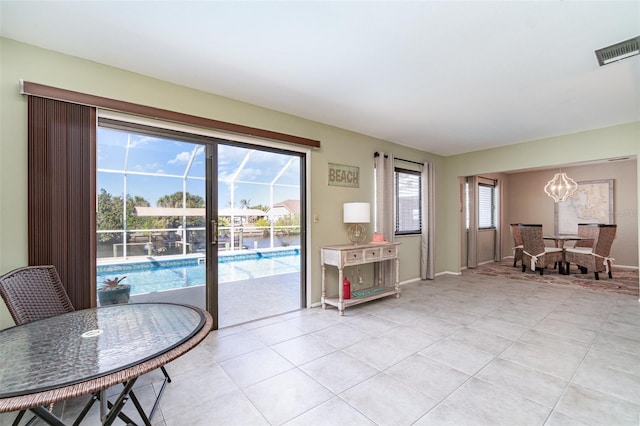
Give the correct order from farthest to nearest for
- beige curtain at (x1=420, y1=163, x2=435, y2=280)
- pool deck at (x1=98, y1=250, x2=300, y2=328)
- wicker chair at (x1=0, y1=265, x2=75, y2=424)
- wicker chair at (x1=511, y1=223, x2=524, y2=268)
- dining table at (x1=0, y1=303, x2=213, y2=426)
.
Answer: wicker chair at (x1=511, y1=223, x2=524, y2=268) < beige curtain at (x1=420, y1=163, x2=435, y2=280) < pool deck at (x1=98, y1=250, x2=300, y2=328) < wicker chair at (x1=0, y1=265, x2=75, y2=424) < dining table at (x1=0, y1=303, x2=213, y2=426)

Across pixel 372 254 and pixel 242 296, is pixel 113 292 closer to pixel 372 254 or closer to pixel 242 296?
pixel 242 296

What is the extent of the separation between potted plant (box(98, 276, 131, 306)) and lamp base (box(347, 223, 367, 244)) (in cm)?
271

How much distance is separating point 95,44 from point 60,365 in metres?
2.24

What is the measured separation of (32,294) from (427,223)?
205 inches

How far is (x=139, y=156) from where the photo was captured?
2.71 meters

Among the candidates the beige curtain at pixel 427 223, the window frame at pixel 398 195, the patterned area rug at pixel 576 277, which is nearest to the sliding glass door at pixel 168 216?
the window frame at pixel 398 195

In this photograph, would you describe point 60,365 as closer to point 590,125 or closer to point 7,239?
point 7,239

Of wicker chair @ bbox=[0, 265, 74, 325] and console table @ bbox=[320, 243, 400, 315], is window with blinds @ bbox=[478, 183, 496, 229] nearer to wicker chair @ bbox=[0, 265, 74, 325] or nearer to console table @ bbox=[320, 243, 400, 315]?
console table @ bbox=[320, 243, 400, 315]

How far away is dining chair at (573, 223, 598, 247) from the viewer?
5758 millimetres

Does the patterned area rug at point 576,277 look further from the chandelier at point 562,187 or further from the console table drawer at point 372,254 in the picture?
the console table drawer at point 372,254

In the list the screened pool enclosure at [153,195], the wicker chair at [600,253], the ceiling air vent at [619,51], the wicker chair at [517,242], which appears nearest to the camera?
the ceiling air vent at [619,51]

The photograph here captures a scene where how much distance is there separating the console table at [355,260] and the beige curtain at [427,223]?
135 centimetres

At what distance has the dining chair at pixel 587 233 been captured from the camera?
227 inches

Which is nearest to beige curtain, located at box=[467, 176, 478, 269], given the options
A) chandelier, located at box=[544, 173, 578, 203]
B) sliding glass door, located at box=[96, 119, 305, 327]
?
chandelier, located at box=[544, 173, 578, 203]
